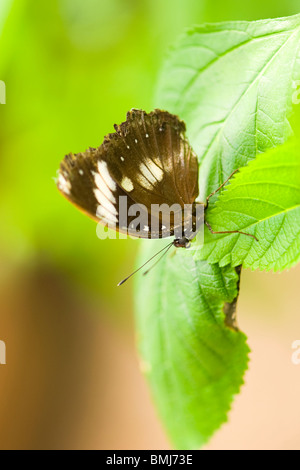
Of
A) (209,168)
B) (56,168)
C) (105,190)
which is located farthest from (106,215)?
→ (56,168)

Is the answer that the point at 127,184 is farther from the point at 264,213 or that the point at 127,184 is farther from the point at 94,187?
the point at 264,213

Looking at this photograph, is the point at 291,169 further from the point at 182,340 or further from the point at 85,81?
the point at 85,81

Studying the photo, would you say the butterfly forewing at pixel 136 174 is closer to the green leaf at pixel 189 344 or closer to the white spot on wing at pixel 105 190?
the white spot on wing at pixel 105 190

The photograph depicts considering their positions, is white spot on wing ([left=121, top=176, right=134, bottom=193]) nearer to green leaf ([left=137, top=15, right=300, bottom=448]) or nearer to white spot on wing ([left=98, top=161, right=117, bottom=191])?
white spot on wing ([left=98, top=161, right=117, bottom=191])

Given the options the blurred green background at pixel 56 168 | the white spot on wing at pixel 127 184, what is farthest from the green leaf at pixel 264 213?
the blurred green background at pixel 56 168

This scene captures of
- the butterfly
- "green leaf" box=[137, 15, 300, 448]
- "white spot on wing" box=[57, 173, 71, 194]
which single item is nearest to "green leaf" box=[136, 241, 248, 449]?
"green leaf" box=[137, 15, 300, 448]

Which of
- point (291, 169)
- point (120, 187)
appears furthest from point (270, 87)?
point (120, 187)
